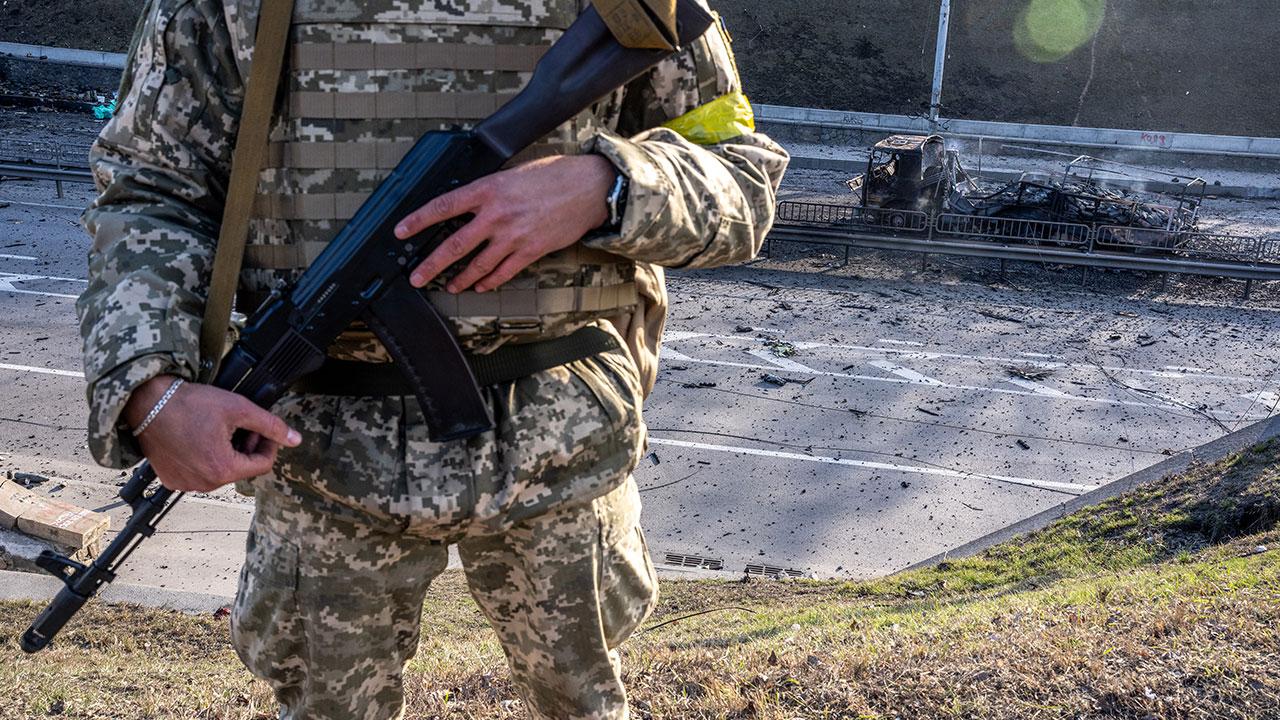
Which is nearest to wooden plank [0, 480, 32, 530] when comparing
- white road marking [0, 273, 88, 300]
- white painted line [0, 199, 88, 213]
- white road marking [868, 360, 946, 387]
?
white road marking [0, 273, 88, 300]

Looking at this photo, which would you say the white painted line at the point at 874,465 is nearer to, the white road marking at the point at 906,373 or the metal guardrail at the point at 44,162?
the white road marking at the point at 906,373

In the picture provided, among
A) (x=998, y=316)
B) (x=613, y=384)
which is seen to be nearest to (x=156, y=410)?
(x=613, y=384)

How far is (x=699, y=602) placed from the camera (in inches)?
219

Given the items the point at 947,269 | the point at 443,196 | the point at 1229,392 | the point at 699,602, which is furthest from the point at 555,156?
the point at 947,269

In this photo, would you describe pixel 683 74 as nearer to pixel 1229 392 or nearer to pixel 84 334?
pixel 84 334

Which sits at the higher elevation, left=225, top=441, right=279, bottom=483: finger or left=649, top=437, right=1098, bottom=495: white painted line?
left=225, top=441, right=279, bottom=483: finger

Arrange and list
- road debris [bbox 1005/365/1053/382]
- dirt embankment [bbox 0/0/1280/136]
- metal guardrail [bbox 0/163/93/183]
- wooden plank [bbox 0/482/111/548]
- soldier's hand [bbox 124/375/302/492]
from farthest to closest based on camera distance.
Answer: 1. dirt embankment [bbox 0/0/1280/136]
2. metal guardrail [bbox 0/163/93/183]
3. road debris [bbox 1005/365/1053/382]
4. wooden plank [bbox 0/482/111/548]
5. soldier's hand [bbox 124/375/302/492]

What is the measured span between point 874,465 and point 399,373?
6300 mm

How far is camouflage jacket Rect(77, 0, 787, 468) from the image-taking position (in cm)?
182

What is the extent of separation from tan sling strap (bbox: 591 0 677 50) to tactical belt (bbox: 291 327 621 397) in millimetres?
561

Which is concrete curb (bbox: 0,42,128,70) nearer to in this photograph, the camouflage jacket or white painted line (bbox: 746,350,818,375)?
white painted line (bbox: 746,350,818,375)

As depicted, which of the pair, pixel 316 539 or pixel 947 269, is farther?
pixel 947 269

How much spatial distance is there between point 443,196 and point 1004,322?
10.3m

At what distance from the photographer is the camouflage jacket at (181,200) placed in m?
1.82
